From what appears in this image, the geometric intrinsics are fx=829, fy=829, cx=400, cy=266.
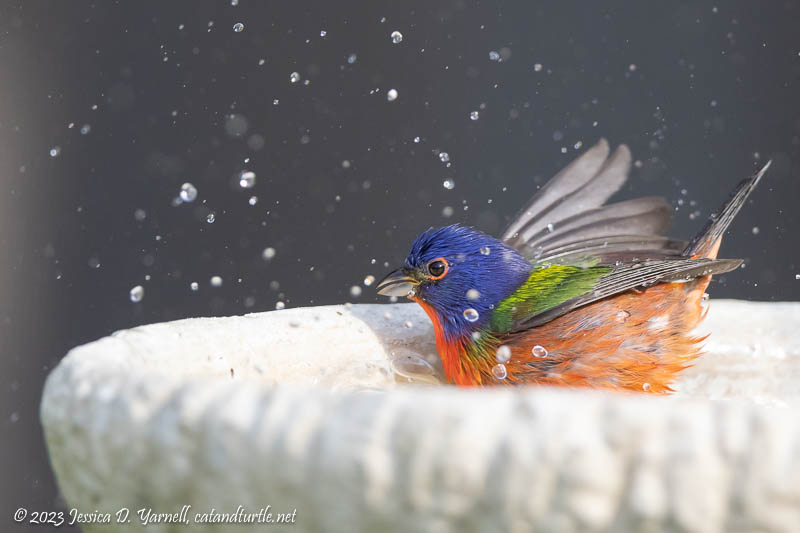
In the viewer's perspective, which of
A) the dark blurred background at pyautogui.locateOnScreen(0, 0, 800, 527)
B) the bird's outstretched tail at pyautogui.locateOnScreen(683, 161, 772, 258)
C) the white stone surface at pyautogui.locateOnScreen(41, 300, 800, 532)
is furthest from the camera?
the dark blurred background at pyautogui.locateOnScreen(0, 0, 800, 527)

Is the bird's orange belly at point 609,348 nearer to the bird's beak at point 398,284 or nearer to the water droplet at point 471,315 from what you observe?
the water droplet at point 471,315

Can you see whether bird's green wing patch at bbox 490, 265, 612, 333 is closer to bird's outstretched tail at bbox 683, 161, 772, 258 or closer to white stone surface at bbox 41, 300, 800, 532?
bird's outstretched tail at bbox 683, 161, 772, 258

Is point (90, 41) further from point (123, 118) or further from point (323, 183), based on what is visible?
point (323, 183)

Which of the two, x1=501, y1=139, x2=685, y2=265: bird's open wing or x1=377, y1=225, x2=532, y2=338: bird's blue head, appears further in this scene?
x1=501, y1=139, x2=685, y2=265: bird's open wing

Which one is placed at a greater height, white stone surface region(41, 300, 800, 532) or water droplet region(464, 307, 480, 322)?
white stone surface region(41, 300, 800, 532)

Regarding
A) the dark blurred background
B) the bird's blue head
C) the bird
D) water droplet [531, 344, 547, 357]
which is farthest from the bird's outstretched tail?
the dark blurred background

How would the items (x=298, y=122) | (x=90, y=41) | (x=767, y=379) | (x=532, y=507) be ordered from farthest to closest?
(x=298, y=122) → (x=90, y=41) → (x=767, y=379) → (x=532, y=507)

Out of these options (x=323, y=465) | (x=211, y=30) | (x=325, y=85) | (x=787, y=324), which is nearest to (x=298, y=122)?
(x=325, y=85)
